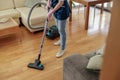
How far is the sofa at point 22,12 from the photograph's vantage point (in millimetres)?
3394

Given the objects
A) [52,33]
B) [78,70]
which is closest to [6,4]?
[52,33]

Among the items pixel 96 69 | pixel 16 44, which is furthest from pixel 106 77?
pixel 16 44

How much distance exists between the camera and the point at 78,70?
4.78ft

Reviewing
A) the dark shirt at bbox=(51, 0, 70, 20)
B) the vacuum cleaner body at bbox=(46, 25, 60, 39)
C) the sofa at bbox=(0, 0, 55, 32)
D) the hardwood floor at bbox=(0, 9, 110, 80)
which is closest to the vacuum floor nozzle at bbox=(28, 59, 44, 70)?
the hardwood floor at bbox=(0, 9, 110, 80)

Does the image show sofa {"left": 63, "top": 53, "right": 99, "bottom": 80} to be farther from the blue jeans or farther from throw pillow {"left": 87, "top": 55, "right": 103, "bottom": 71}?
the blue jeans

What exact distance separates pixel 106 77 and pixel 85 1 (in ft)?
9.70

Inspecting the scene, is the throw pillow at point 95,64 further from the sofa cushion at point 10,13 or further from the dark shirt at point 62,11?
the sofa cushion at point 10,13

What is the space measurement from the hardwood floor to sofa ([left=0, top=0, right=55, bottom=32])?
0.23 metres

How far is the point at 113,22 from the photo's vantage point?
0.52m

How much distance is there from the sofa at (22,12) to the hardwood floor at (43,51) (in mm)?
234

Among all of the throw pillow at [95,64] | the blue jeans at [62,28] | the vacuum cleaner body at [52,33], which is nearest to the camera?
the throw pillow at [95,64]

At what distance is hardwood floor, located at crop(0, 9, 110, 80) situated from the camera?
2354 mm

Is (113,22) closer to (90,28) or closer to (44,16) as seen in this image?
(44,16)

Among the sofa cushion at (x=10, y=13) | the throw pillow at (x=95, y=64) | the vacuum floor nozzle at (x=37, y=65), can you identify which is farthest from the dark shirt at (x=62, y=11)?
the sofa cushion at (x=10, y=13)
